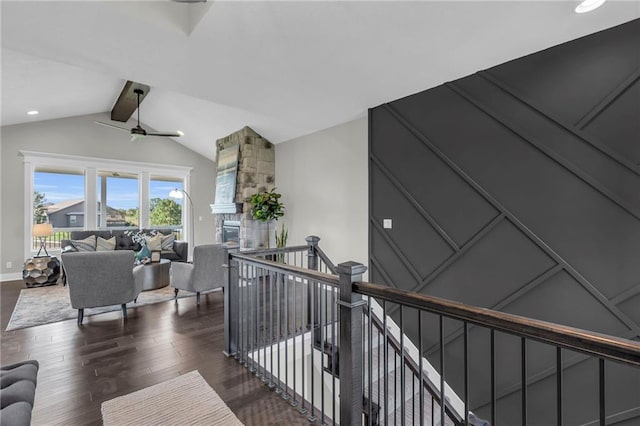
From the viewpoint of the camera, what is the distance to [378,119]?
156 inches

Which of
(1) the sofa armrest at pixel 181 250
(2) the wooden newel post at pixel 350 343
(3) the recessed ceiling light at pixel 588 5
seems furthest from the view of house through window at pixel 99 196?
(3) the recessed ceiling light at pixel 588 5

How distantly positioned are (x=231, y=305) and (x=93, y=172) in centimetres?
619

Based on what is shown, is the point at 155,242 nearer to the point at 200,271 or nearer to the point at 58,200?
the point at 58,200

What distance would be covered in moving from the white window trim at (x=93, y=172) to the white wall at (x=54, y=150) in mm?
89

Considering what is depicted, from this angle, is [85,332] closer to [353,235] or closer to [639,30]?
[353,235]

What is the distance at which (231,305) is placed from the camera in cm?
287

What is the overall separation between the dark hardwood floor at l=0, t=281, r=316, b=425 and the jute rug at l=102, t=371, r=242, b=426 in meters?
0.07

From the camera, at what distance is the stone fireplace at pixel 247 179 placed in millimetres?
6035

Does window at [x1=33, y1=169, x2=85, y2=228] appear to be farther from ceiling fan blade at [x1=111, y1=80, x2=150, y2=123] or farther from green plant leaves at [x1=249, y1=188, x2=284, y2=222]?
green plant leaves at [x1=249, y1=188, x2=284, y2=222]

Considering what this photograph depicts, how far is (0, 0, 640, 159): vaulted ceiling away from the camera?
2.21 meters

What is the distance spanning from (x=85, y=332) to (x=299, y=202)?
11.8ft

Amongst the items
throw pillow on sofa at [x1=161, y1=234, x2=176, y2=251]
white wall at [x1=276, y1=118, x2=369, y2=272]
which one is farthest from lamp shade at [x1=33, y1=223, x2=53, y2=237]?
white wall at [x1=276, y1=118, x2=369, y2=272]

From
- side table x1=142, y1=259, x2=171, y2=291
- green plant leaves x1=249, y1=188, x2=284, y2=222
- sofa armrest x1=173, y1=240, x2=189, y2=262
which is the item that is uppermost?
green plant leaves x1=249, y1=188, x2=284, y2=222

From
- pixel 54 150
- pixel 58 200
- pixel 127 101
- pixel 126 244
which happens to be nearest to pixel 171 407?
pixel 126 244
